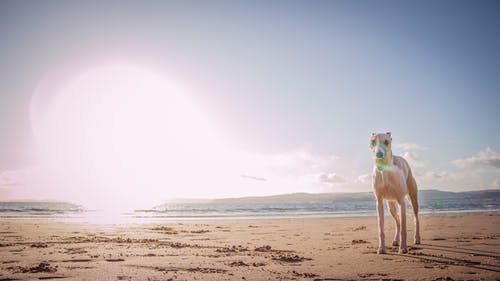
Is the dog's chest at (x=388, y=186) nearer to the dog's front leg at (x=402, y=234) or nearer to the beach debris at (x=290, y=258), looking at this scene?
the dog's front leg at (x=402, y=234)

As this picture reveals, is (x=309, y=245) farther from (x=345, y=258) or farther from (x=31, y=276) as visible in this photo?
(x=31, y=276)

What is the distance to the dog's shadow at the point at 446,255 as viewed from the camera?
270 inches

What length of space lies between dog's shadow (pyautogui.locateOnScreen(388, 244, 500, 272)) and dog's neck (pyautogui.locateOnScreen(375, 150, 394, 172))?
1.95m

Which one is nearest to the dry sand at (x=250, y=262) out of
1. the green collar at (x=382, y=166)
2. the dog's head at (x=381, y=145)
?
the green collar at (x=382, y=166)

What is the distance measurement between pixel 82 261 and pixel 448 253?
813 centimetres

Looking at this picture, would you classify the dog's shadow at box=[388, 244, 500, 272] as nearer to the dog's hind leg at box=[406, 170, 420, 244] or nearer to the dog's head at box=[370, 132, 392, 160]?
the dog's hind leg at box=[406, 170, 420, 244]

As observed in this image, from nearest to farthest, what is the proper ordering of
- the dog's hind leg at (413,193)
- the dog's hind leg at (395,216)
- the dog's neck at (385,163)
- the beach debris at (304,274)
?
1. the beach debris at (304,274)
2. the dog's neck at (385,163)
3. the dog's hind leg at (395,216)
4. the dog's hind leg at (413,193)

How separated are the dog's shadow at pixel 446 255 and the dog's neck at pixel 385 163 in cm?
195

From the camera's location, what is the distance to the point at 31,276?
619 centimetres

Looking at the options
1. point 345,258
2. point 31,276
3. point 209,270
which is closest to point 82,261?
point 31,276

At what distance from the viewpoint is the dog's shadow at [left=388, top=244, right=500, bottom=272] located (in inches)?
270

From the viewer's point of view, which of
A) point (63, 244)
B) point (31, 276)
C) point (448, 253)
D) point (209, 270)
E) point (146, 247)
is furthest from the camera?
point (63, 244)

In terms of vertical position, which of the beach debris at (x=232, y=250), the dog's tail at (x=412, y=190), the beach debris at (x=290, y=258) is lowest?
the beach debris at (x=232, y=250)

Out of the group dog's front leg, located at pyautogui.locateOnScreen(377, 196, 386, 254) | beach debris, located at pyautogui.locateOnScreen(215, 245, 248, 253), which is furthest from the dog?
beach debris, located at pyautogui.locateOnScreen(215, 245, 248, 253)
